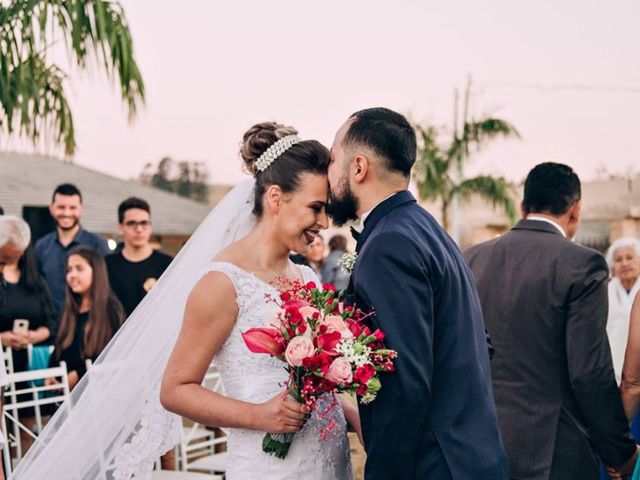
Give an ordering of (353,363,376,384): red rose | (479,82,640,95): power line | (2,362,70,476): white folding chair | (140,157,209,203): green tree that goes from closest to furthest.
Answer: (353,363,376,384): red rose < (2,362,70,476): white folding chair < (479,82,640,95): power line < (140,157,209,203): green tree

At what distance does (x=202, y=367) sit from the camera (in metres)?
2.86

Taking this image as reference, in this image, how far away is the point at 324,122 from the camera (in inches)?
693

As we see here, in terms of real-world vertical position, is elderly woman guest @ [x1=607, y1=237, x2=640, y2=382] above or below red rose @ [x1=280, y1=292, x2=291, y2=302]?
below

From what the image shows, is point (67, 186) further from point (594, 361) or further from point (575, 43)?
point (575, 43)

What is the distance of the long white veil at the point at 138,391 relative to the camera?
3441mm

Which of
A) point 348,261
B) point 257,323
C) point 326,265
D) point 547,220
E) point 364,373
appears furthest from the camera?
point 326,265

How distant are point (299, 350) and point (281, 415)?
1.14 ft

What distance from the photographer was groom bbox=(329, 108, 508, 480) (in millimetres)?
2387

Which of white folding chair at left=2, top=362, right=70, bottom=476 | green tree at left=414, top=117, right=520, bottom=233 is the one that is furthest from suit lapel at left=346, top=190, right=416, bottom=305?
green tree at left=414, top=117, right=520, bottom=233

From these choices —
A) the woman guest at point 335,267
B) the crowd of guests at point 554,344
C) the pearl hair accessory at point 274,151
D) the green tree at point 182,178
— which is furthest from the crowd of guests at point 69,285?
the green tree at point 182,178

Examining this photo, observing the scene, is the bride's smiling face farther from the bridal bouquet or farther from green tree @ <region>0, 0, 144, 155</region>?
green tree @ <region>0, 0, 144, 155</region>

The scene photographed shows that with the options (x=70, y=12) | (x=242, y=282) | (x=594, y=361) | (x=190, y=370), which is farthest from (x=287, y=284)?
(x=70, y=12)

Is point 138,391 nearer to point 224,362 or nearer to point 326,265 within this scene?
point 224,362

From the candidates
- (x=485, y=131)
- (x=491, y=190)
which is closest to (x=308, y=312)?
(x=491, y=190)
